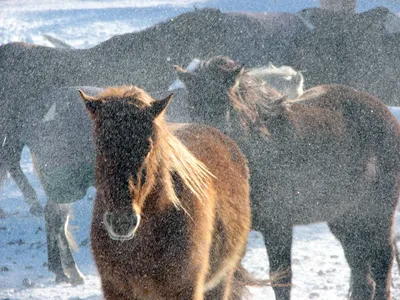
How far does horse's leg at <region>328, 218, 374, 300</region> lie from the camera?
13.5 feet

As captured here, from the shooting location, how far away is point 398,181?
4086 millimetres

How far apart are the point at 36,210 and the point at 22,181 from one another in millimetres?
483

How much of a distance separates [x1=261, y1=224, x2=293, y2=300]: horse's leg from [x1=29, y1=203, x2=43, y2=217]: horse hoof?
346 centimetres

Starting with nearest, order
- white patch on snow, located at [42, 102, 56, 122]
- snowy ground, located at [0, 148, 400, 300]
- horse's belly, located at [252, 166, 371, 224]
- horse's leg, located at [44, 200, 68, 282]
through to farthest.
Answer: horse's belly, located at [252, 166, 371, 224], snowy ground, located at [0, 148, 400, 300], horse's leg, located at [44, 200, 68, 282], white patch on snow, located at [42, 102, 56, 122]

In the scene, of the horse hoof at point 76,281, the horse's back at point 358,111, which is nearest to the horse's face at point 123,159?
the horse's back at point 358,111

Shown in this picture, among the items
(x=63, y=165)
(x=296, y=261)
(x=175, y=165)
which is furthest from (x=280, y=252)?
(x=63, y=165)

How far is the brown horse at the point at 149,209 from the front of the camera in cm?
227

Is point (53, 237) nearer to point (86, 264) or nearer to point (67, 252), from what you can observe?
point (67, 252)

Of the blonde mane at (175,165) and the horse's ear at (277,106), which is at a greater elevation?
the blonde mane at (175,165)

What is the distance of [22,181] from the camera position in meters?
7.02

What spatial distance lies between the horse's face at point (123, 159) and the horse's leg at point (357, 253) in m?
2.20

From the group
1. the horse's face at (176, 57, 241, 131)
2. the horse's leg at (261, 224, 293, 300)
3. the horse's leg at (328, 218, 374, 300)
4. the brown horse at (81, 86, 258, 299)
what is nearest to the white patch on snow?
the horse's face at (176, 57, 241, 131)

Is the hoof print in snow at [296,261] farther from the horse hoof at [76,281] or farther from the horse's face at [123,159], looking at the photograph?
the horse's face at [123,159]

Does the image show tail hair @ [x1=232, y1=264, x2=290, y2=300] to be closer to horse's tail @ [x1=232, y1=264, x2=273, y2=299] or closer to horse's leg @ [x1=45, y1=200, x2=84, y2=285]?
horse's tail @ [x1=232, y1=264, x2=273, y2=299]
